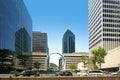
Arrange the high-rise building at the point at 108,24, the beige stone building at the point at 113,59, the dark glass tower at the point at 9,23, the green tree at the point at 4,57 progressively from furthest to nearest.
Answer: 1. the high-rise building at the point at 108,24
2. the beige stone building at the point at 113,59
3. the dark glass tower at the point at 9,23
4. the green tree at the point at 4,57

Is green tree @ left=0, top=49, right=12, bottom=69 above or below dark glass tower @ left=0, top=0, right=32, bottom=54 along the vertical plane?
below

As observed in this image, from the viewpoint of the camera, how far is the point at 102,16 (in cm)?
16738

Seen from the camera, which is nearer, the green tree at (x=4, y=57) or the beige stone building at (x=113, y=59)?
the green tree at (x=4, y=57)

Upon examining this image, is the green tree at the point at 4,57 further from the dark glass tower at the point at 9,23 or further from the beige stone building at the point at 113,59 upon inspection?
the beige stone building at the point at 113,59

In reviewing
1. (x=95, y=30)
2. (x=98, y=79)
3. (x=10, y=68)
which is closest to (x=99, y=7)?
(x=95, y=30)

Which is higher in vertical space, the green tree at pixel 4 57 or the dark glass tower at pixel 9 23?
the dark glass tower at pixel 9 23

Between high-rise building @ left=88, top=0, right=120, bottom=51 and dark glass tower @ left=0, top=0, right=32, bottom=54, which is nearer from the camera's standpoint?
dark glass tower @ left=0, top=0, right=32, bottom=54

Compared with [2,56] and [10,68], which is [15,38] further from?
[2,56]

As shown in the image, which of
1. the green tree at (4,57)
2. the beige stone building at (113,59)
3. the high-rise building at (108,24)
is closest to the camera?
the green tree at (4,57)

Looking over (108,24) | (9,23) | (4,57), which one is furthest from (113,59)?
(4,57)

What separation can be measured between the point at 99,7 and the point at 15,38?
71.7 m

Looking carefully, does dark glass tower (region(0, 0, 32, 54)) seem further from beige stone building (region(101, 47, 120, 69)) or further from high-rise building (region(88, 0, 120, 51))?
high-rise building (region(88, 0, 120, 51))

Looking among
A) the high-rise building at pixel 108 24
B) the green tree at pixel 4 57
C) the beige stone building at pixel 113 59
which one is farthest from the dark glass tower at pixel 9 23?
the high-rise building at pixel 108 24

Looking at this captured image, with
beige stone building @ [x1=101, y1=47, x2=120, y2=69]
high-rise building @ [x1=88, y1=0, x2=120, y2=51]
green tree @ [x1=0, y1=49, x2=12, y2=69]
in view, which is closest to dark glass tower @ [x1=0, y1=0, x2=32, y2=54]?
green tree @ [x1=0, y1=49, x2=12, y2=69]
